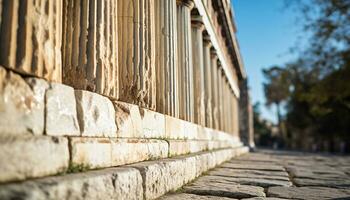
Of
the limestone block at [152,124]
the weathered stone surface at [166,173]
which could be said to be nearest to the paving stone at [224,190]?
the weathered stone surface at [166,173]

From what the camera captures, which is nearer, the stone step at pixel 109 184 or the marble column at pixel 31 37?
the stone step at pixel 109 184

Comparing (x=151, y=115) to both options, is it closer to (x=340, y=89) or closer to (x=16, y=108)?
(x=16, y=108)

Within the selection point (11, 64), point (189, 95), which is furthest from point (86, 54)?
point (189, 95)

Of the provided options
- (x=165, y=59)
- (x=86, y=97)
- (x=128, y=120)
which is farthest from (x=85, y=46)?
(x=165, y=59)

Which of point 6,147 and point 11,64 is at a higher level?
point 11,64

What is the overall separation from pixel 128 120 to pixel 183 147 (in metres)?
2.17

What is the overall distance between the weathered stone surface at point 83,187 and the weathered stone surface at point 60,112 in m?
0.34

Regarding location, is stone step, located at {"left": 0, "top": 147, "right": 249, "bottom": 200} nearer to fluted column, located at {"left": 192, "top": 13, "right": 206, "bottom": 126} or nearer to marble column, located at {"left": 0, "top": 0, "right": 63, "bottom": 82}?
marble column, located at {"left": 0, "top": 0, "right": 63, "bottom": 82}

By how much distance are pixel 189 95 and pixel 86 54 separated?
13.9ft

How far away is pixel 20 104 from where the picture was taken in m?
→ 2.20

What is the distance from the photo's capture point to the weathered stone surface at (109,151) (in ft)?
8.64

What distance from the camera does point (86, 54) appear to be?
336 centimetres

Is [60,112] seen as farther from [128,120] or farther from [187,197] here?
[187,197]

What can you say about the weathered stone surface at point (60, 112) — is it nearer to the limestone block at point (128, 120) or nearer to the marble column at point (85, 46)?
the marble column at point (85, 46)
